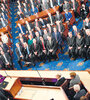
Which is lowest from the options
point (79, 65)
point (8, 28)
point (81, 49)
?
point (79, 65)

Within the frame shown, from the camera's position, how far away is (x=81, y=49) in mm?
6043

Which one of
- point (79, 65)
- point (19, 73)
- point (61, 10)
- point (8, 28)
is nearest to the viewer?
point (19, 73)

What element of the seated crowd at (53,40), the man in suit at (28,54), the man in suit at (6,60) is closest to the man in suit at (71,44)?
the seated crowd at (53,40)

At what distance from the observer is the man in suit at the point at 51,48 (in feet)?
21.9

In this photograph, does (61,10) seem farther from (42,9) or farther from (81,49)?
(81,49)

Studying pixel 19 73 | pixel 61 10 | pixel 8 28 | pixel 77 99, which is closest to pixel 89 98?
pixel 77 99

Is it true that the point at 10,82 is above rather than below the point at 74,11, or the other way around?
below

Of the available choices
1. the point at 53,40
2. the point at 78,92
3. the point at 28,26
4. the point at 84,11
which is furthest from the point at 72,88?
the point at 28,26

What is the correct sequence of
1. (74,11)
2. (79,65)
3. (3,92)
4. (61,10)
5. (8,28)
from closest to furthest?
(3,92), (79,65), (74,11), (61,10), (8,28)

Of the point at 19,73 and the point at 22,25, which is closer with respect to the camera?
the point at 19,73

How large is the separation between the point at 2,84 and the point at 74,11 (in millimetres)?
5975

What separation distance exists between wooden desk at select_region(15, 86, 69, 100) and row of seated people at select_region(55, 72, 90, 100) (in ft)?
0.58

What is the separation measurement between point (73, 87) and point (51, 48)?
3.25 metres

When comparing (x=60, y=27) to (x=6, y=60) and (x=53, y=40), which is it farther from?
(x=6, y=60)
